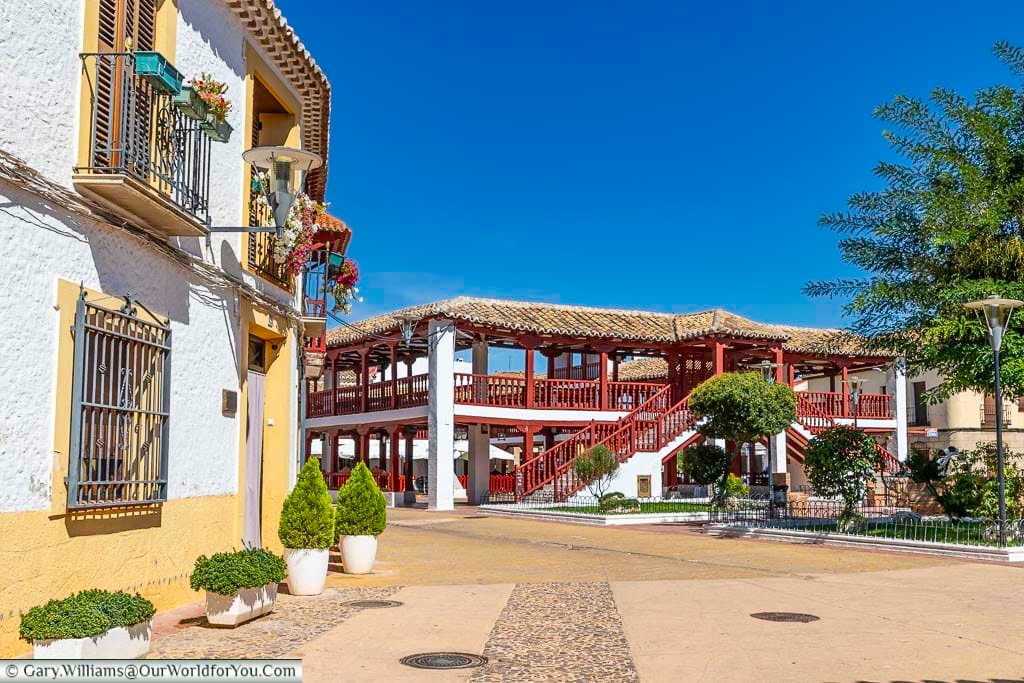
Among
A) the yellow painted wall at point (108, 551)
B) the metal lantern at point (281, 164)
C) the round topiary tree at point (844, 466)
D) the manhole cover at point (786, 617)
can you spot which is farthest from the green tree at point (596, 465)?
the metal lantern at point (281, 164)

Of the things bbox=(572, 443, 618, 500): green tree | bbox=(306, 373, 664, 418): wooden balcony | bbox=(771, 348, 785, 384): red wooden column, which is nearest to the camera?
bbox=(572, 443, 618, 500): green tree

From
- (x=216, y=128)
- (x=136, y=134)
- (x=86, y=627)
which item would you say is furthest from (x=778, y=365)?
(x=86, y=627)

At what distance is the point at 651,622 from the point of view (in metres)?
8.77

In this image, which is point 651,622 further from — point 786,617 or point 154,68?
point 154,68

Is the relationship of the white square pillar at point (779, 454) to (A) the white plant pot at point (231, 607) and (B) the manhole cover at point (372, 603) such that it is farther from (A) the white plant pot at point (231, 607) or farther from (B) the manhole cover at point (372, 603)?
(A) the white plant pot at point (231, 607)

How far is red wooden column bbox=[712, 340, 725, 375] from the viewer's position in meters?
30.5

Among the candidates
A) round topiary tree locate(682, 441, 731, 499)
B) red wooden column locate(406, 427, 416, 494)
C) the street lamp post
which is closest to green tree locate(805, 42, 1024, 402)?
the street lamp post

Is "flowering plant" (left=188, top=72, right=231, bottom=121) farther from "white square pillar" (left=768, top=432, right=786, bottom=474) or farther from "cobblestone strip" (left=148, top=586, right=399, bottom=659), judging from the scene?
"white square pillar" (left=768, top=432, right=786, bottom=474)

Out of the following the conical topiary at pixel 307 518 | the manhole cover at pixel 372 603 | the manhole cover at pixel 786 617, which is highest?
the conical topiary at pixel 307 518

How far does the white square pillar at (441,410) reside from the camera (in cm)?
2775

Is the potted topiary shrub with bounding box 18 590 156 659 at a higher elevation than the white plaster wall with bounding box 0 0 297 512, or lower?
lower

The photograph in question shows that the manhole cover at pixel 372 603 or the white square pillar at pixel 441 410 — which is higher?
the white square pillar at pixel 441 410

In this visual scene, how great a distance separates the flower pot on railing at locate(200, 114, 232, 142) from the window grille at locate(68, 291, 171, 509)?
1.81 meters

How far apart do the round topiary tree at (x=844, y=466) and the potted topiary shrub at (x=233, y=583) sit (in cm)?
1162
